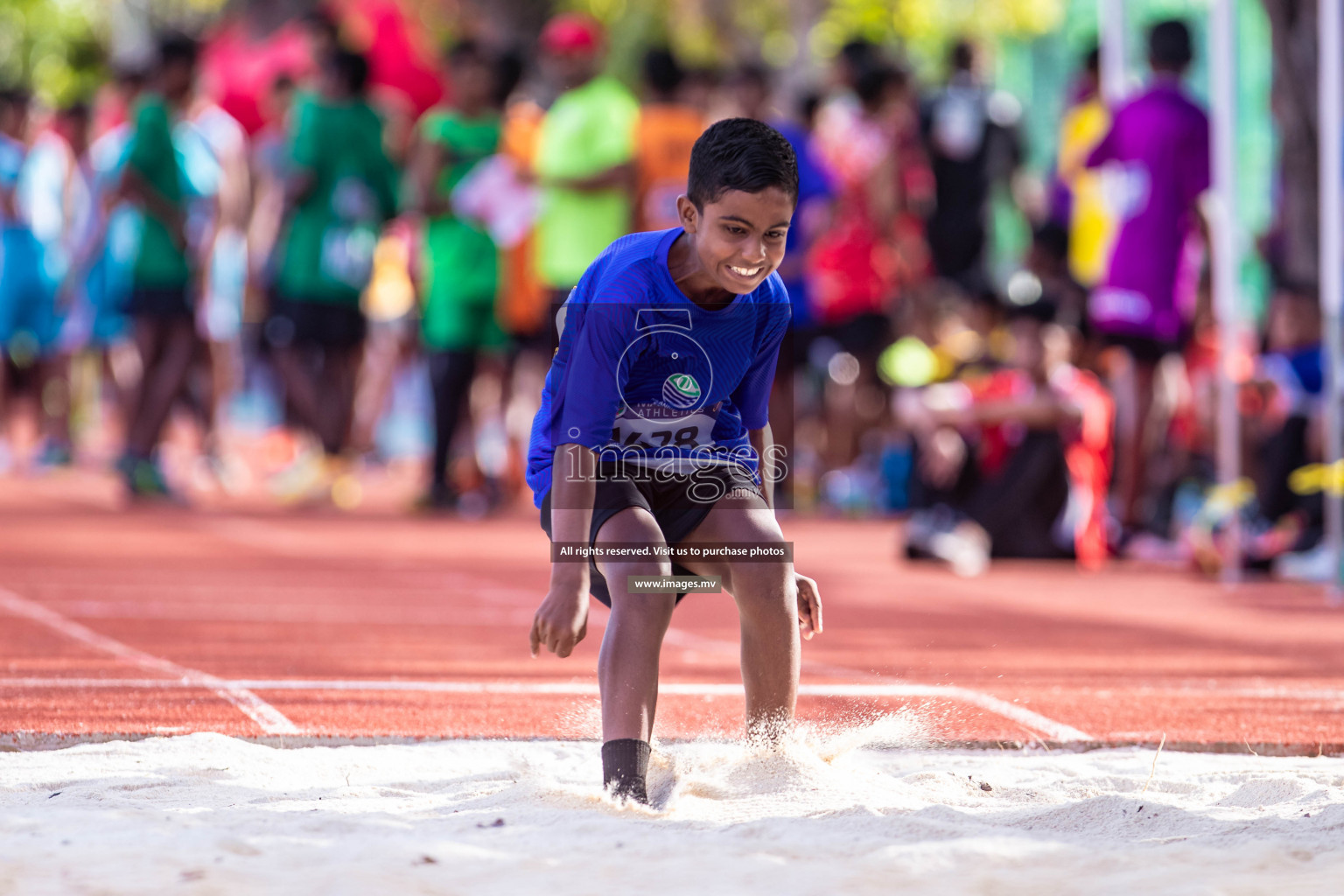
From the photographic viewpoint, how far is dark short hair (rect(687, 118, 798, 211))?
359 cm

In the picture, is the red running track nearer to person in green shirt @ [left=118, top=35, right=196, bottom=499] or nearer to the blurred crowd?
the blurred crowd

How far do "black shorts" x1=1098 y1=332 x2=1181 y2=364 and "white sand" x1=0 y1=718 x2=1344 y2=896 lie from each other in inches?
204

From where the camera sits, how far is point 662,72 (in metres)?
10.4

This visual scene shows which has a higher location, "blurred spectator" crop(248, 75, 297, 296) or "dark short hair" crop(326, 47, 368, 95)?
Answer: "dark short hair" crop(326, 47, 368, 95)

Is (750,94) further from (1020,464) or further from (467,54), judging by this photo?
(1020,464)

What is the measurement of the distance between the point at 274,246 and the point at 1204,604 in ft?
19.0

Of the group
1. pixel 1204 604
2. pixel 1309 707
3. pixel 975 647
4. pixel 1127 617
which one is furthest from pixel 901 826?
pixel 1204 604

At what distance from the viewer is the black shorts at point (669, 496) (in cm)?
371

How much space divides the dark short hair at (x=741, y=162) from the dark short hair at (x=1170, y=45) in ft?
19.7

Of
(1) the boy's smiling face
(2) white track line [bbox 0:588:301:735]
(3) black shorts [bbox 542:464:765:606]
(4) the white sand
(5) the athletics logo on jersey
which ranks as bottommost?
(4) the white sand

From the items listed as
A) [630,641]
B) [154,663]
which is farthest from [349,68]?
[630,641]

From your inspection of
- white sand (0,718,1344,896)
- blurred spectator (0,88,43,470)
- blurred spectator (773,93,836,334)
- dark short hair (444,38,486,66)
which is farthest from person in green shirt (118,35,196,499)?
white sand (0,718,1344,896)

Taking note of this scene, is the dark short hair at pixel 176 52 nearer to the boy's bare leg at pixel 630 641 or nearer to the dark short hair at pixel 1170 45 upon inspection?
the dark short hair at pixel 1170 45

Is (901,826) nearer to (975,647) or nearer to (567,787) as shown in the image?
(567,787)
